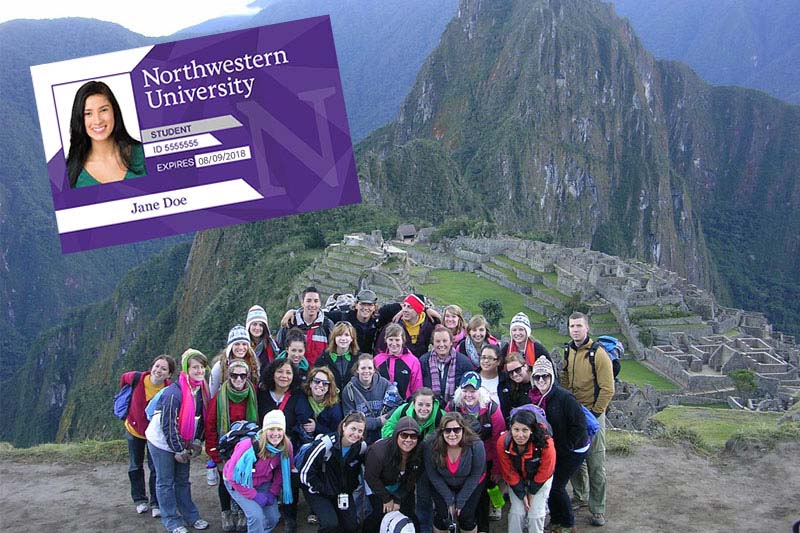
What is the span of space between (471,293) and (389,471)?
32.7 meters

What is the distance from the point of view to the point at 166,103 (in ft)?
16.1

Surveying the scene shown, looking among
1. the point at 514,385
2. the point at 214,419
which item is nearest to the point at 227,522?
the point at 214,419

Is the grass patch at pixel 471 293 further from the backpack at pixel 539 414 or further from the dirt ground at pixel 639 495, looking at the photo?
the backpack at pixel 539 414

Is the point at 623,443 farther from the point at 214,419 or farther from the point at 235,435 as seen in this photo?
the point at 214,419

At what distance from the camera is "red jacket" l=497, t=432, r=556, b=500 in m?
5.52

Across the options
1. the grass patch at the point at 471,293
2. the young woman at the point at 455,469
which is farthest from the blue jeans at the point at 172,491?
the grass patch at the point at 471,293

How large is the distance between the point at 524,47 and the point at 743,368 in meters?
90.5

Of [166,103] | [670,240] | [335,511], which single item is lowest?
[670,240]

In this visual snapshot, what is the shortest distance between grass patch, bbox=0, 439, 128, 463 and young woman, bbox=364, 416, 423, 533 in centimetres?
389

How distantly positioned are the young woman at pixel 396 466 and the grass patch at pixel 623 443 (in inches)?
135

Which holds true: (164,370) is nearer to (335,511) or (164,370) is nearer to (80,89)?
(335,511)

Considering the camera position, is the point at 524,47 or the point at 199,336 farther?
the point at 524,47

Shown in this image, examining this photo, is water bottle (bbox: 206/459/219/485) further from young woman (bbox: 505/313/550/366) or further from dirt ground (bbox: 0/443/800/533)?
young woman (bbox: 505/313/550/366)

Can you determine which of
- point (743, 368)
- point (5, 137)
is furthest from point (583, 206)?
point (5, 137)
